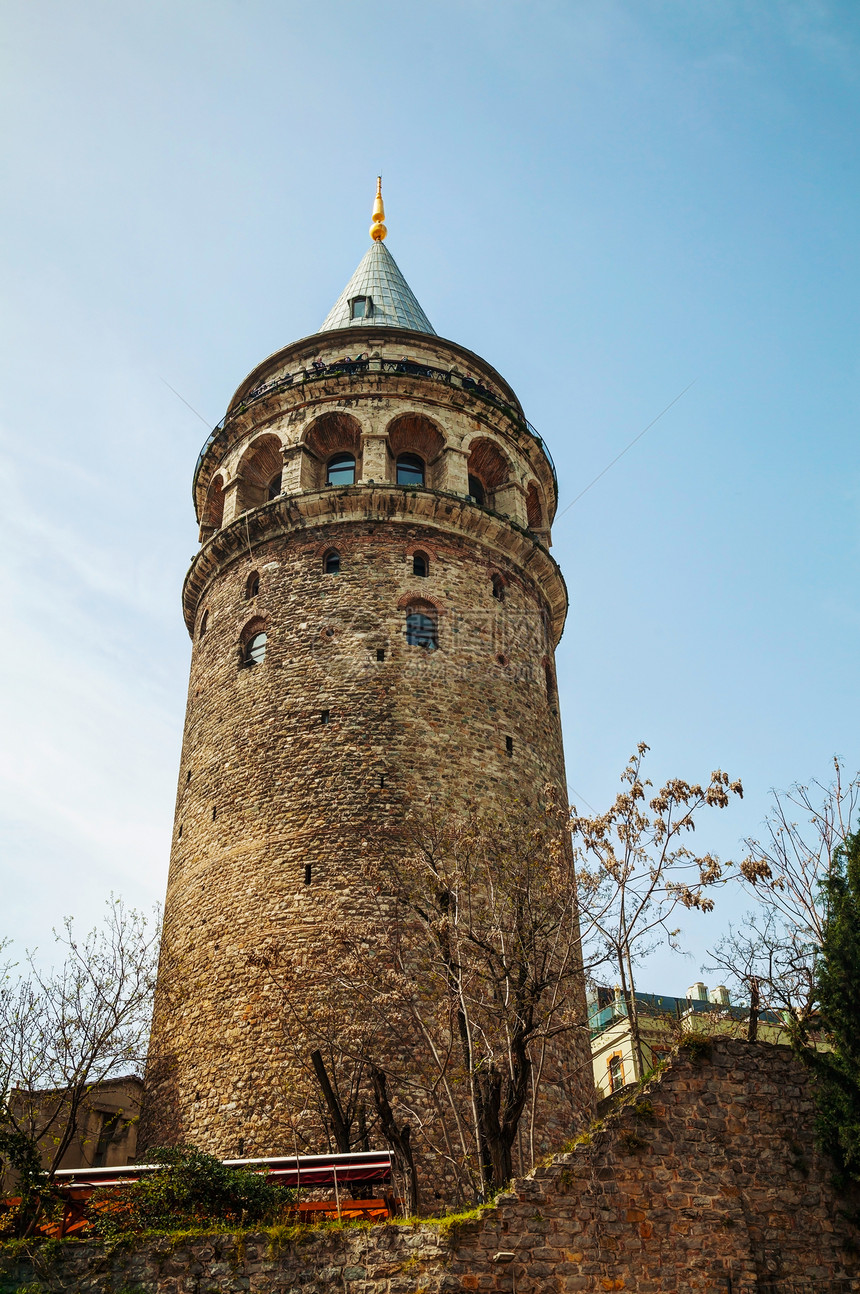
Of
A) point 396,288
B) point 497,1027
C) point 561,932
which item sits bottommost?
point 497,1027

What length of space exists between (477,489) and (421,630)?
17.5 feet

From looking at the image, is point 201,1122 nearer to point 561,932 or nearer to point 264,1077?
point 264,1077

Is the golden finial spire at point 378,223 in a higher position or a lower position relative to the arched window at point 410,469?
higher

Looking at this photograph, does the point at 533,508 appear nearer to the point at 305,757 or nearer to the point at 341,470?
the point at 341,470

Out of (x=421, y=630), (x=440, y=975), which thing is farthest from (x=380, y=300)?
(x=440, y=975)

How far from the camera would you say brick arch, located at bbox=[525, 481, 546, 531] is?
84.4 feet

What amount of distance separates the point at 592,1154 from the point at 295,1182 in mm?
4069

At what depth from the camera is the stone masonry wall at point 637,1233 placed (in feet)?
35.6

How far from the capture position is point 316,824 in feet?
60.2

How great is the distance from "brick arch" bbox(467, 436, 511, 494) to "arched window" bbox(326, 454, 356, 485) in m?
2.70

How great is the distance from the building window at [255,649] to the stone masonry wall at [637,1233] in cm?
1173

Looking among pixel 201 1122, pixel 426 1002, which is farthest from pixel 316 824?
pixel 201 1122

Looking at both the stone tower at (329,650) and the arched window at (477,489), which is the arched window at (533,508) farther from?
the arched window at (477,489)

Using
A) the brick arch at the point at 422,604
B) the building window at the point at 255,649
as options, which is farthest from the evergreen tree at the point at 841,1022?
the building window at the point at 255,649
